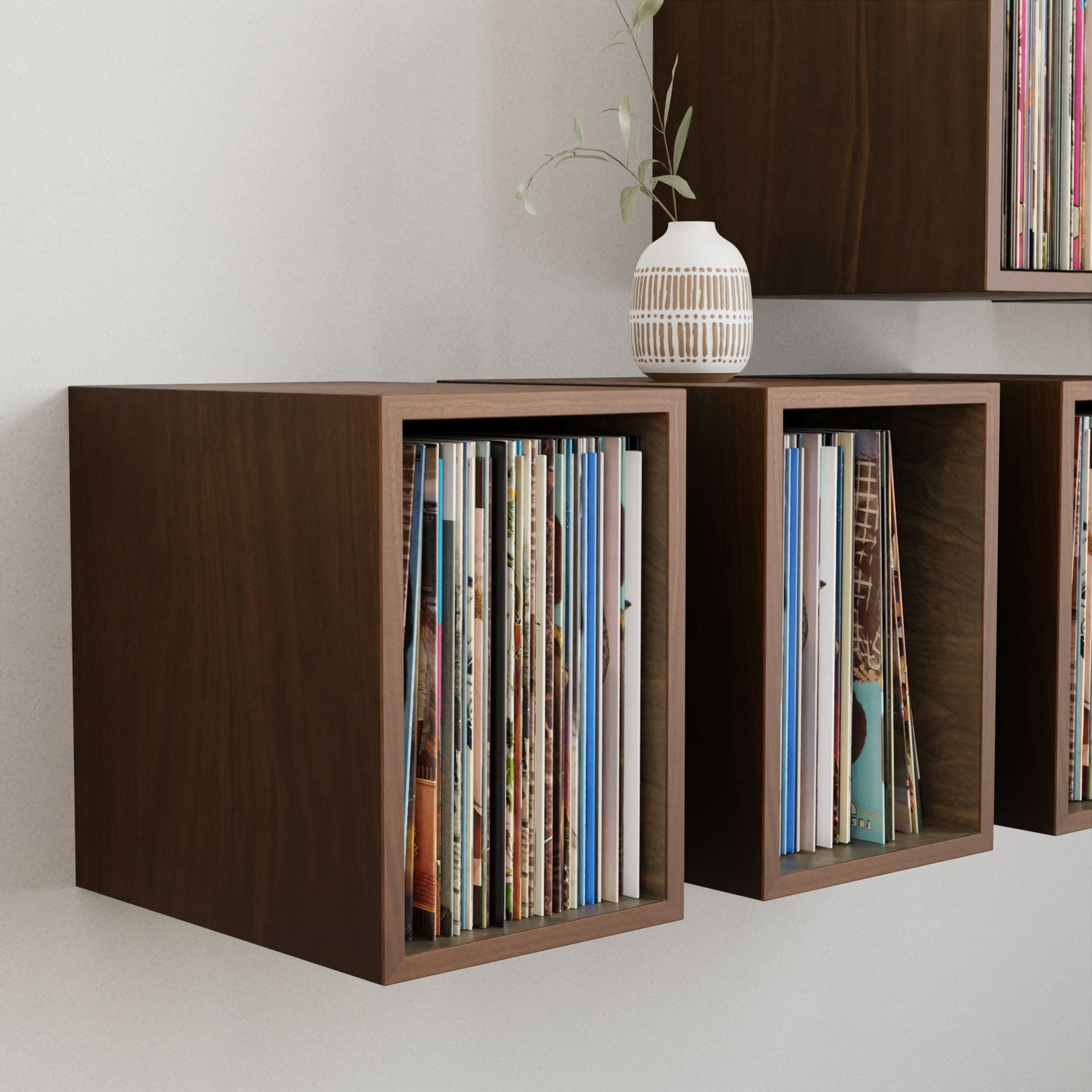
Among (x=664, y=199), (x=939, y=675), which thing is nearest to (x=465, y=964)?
(x=939, y=675)

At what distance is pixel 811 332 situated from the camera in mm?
1608

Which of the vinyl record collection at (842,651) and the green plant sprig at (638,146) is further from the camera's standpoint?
the green plant sprig at (638,146)

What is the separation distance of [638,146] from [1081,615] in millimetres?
610

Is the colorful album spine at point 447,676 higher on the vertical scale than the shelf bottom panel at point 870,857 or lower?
Result: higher

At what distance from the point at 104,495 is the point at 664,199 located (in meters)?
0.67

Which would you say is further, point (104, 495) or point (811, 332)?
point (811, 332)

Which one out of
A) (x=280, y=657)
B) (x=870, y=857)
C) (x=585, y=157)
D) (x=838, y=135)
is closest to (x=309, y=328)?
(x=585, y=157)

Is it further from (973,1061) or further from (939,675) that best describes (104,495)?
(973,1061)

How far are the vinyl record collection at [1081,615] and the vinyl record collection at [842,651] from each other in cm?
19

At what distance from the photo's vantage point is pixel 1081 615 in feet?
4.35

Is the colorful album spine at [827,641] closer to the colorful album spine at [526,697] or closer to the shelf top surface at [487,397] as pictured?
the shelf top surface at [487,397]

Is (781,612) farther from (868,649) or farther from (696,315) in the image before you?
(696,315)

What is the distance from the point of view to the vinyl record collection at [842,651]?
1146 millimetres

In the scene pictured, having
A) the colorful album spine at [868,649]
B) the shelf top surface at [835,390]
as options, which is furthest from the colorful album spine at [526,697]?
the colorful album spine at [868,649]
